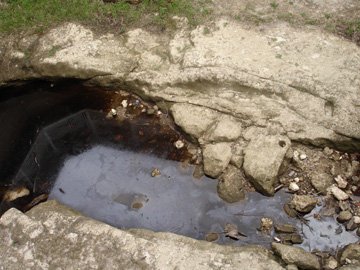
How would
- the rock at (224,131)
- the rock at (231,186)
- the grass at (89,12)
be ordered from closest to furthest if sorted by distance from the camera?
the rock at (231,186), the rock at (224,131), the grass at (89,12)

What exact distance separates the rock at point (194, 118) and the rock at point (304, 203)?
1.56 m

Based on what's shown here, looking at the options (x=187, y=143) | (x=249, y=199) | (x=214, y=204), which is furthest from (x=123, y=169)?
(x=249, y=199)

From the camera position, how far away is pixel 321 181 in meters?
4.08

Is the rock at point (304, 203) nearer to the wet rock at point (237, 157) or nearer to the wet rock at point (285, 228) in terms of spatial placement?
the wet rock at point (285, 228)

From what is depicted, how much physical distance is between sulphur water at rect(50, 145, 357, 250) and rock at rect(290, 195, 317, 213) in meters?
0.15

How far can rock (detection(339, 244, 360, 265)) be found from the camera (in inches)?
133

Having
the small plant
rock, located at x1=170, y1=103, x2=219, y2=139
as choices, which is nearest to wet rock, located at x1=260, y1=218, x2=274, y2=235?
rock, located at x1=170, y1=103, x2=219, y2=139

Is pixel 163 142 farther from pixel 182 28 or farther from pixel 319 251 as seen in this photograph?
pixel 319 251

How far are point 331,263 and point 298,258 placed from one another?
1.70 feet

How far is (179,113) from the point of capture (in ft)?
15.4

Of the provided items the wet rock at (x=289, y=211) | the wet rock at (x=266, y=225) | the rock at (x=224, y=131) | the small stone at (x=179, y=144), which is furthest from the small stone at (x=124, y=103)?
the wet rock at (x=289, y=211)

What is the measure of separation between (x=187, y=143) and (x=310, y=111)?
70.9 inches

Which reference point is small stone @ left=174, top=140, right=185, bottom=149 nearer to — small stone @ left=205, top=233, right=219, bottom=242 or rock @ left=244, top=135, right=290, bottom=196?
rock @ left=244, top=135, right=290, bottom=196

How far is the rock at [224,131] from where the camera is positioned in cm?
440
